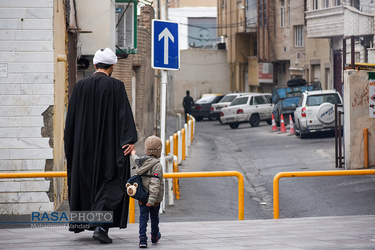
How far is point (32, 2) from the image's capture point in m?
11.8

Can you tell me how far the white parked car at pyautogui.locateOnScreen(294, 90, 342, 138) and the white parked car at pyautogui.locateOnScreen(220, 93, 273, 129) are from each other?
971 cm

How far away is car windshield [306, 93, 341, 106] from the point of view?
29.8 metres

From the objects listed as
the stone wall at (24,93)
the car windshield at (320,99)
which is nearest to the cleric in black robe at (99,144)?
the stone wall at (24,93)

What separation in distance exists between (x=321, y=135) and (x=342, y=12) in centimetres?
810

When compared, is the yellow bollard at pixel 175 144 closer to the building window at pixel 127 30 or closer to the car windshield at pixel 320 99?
the building window at pixel 127 30

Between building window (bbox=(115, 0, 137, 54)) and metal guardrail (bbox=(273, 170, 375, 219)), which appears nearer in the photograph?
metal guardrail (bbox=(273, 170, 375, 219))

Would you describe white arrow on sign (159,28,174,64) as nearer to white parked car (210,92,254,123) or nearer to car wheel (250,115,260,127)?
car wheel (250,115,260,127)

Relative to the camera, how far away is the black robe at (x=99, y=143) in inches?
291

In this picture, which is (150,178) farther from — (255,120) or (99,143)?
(255,120)

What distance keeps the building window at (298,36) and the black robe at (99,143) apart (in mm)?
42482

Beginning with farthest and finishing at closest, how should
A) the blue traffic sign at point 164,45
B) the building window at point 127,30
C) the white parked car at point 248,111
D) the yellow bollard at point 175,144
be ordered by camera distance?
the white parked car at point 248,111 → the building window at point 127,30 → the yellow bollard at point 175,144 → the blue traffic sign at point 164,45

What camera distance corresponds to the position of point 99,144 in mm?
7434

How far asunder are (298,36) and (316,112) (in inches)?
837

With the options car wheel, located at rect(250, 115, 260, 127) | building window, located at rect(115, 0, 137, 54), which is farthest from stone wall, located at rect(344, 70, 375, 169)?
car wheel, located at rect(250, 115, 260, 127)
